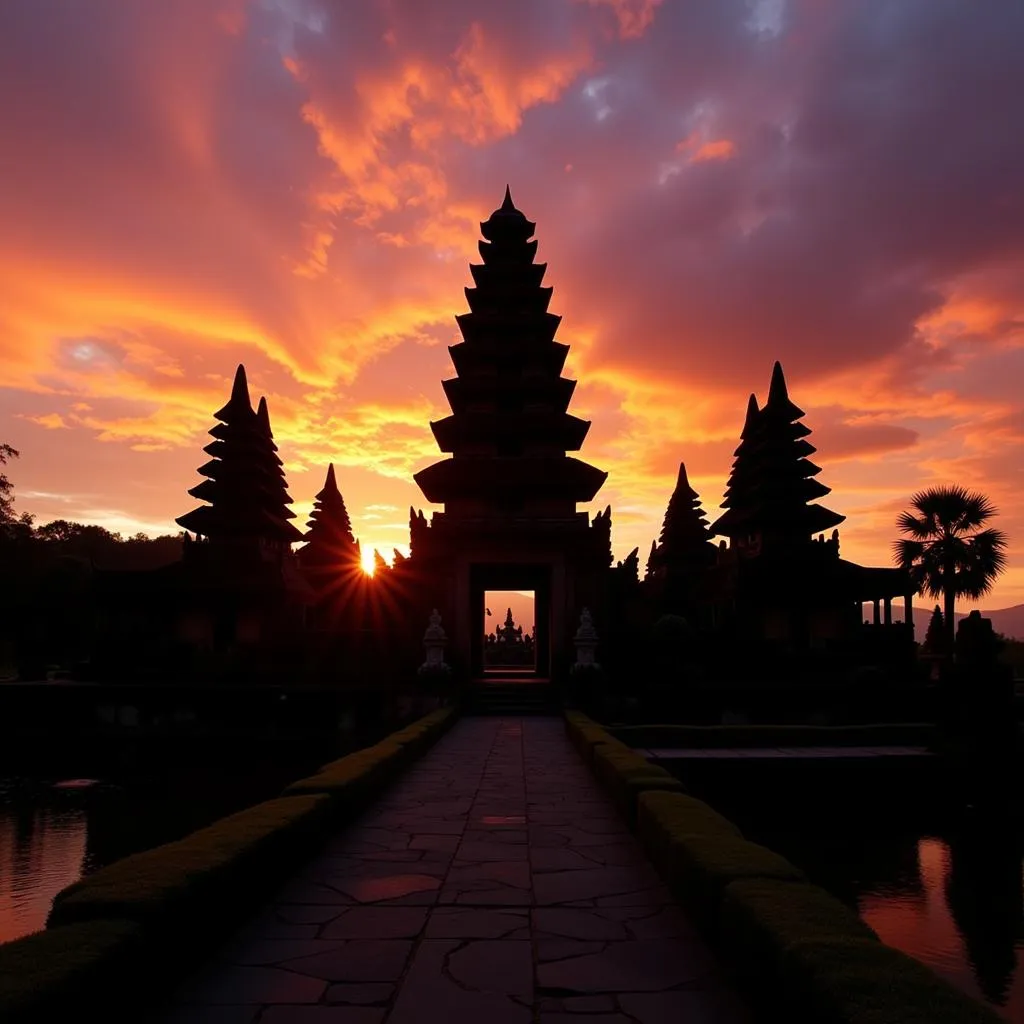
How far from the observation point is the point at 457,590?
2944cm

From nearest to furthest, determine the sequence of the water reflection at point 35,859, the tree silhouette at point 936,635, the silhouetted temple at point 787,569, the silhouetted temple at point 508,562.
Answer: the water reflection at point 35,859 → the silhouetted temple at point 508,562 → the silhouetted temple at point 787,569 → the tree silhouette at point 936,635

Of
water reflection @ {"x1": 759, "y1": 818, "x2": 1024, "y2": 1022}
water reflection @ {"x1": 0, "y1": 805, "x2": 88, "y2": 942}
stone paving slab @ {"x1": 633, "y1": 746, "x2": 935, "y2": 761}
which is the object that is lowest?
water reflection @ {"x1": 0, "y1": 805, "x2": 88, "y2": 942}

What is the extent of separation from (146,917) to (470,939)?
7.35 feet

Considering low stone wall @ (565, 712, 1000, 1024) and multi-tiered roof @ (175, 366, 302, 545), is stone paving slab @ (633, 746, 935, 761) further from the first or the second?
multi-tiered roof @ (175, 366, 302, 545)

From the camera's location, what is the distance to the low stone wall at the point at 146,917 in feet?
13.7

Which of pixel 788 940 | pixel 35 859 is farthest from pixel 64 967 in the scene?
pixel 35 859

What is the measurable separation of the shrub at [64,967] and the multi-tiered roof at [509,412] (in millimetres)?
25704

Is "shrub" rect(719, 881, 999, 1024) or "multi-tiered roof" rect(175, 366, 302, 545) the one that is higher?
"multi-tiered roof" rect(175, 366, 302, 545)

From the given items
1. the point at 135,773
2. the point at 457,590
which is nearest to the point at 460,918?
the point at 135,773

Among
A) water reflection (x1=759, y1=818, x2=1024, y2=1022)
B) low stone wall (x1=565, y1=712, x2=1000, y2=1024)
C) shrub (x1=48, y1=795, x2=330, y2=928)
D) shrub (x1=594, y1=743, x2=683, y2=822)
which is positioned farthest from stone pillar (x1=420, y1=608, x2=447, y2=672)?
low stone wall (x1=565, y1=712, x2=1000, y2=1024)

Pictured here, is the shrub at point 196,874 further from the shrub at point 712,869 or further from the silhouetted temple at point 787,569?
the silhouetted temple at point 787,569

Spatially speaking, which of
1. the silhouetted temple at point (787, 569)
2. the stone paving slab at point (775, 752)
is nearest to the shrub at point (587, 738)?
the stone paving slab at point (775, 752)

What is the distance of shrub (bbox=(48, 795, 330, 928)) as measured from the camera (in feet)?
17.0

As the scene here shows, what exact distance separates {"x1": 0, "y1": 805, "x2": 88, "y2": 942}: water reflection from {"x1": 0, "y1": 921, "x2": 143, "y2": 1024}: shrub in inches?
205
